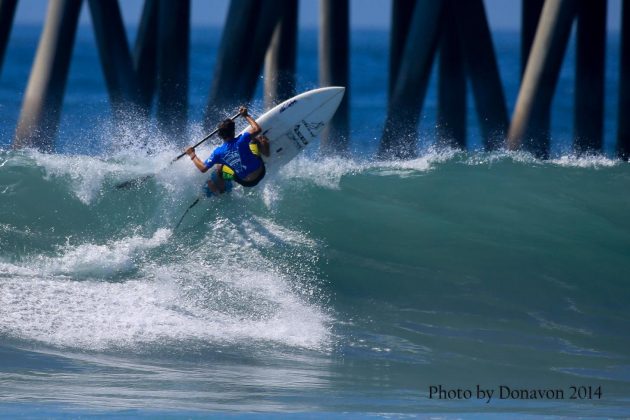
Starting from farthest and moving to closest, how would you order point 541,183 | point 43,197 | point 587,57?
point 587,57 < point 541,183 < point 43,197

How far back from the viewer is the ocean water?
289 inches

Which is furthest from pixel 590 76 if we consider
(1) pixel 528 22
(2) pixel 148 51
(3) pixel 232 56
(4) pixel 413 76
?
(2) pixel 148 51

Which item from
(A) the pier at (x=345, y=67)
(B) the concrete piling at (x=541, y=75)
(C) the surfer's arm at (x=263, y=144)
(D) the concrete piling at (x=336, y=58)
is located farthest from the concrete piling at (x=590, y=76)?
(C) the surfer's arm at (x=263, y=144)

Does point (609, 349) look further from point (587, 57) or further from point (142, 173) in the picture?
point (587, 57)

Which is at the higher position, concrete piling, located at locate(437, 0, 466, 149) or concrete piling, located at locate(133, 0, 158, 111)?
concrete piling, located at locate(133, 0, 158, 111)

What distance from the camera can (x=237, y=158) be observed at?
10664 mm

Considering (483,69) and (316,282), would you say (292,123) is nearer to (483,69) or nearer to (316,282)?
(316,282)

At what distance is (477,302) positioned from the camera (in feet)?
32.3

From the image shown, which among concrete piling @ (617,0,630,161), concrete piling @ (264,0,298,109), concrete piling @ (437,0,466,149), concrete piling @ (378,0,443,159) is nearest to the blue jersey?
concrete piling @ (378,0,443,159)

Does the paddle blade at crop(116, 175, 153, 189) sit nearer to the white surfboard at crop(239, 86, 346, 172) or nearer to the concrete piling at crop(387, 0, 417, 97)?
the white surfboard at crop(239, 86, 346, 172)

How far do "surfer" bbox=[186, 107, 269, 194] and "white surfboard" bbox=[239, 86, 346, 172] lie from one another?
2.01ft

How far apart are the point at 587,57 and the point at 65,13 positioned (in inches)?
305

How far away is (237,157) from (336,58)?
18.8 ft

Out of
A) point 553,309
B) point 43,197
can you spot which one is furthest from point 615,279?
point 43,197
